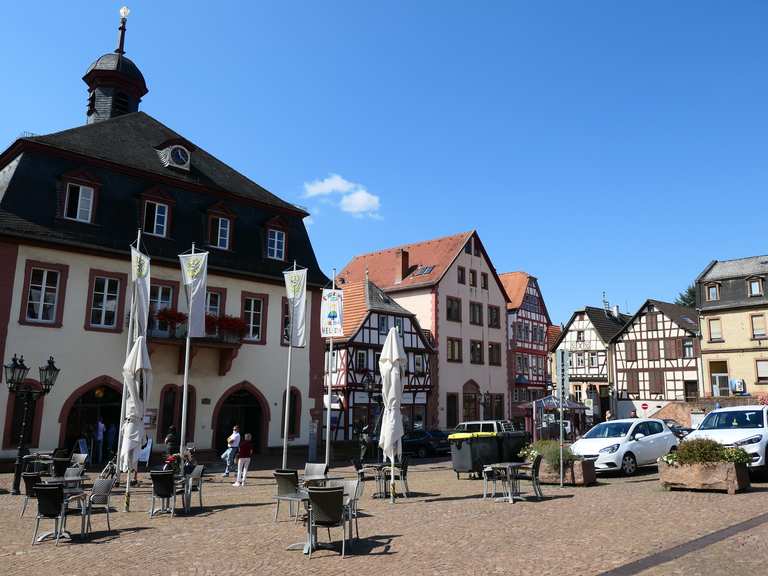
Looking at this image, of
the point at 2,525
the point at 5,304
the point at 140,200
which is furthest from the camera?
the point at 140,200

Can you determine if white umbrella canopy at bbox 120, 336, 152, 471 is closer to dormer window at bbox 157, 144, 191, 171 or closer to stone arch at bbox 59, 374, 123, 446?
stone arch at bbox 59, 374, 123, 446

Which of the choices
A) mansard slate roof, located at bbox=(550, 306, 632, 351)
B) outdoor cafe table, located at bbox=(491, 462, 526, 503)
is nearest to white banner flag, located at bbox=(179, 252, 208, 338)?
outdoor cafe table, located at bbox=(491, 462, 526, 503)

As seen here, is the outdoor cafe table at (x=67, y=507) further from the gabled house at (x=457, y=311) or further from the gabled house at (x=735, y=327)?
the gabled house at (x=735, y=327)

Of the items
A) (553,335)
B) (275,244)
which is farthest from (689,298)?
(275,244)

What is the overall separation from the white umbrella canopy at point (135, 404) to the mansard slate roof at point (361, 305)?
856 inches

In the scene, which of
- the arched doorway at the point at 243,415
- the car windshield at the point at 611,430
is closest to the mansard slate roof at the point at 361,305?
the arched doorway at the point at 243,415

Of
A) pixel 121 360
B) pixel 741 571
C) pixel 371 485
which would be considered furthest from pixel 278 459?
pixel 741 571

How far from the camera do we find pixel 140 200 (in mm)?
24938

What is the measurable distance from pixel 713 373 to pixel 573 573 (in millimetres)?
44784

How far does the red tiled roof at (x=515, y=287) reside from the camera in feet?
174

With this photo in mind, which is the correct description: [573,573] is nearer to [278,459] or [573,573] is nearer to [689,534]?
[689,534]

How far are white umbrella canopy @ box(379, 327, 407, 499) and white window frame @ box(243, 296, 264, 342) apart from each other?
493 inches

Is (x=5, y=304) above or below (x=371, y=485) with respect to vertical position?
above

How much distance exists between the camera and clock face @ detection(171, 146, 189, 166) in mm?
26828
